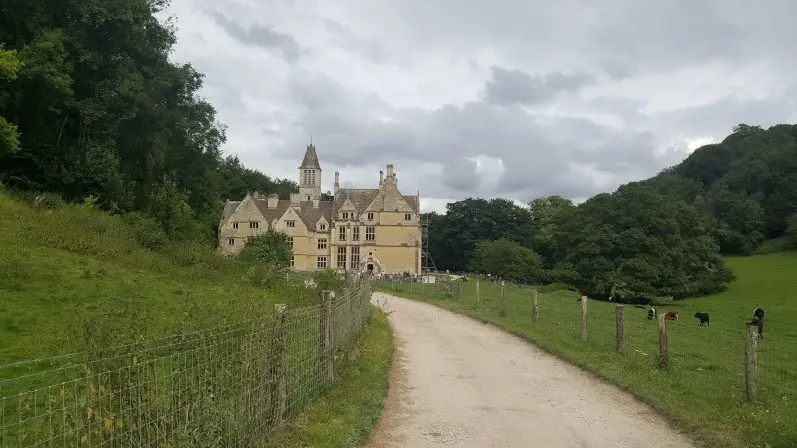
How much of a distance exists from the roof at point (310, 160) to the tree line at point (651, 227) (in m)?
26.1

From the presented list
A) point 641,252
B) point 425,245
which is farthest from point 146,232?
point 425,245

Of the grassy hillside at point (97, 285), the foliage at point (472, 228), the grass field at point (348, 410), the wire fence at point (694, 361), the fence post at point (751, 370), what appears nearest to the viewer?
the grass field at point (348, 410)

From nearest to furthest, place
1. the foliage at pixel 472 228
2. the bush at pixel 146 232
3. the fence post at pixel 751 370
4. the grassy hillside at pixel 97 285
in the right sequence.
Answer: the grassy hillside at pixel 97 285 → the fence post at pixel 751 370 → the bush at pixel 146 232 → the foliage at pixel 472 228

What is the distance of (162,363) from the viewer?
554 cm

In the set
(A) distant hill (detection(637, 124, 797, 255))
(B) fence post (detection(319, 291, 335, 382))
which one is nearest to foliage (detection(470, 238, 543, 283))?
(A) distant hill (detection(637, 124, 797, 255))

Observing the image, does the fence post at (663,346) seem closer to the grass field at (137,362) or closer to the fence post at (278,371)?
the grass field at (137,362)

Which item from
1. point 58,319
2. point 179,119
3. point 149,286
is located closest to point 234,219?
point 179,119

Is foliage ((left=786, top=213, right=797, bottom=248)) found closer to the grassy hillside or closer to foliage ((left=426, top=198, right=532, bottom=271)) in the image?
foliage ((left=426, top=198, right=532, bottom=271))

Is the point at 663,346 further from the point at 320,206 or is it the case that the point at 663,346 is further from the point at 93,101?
the point at 320,206

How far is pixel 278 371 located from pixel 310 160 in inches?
2865

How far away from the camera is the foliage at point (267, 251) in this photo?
126 feet

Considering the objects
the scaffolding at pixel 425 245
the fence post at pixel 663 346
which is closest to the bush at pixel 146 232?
the fence post at pixel 663 346

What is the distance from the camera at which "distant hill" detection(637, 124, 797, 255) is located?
8488 centimetres

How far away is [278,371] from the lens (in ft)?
23.5
